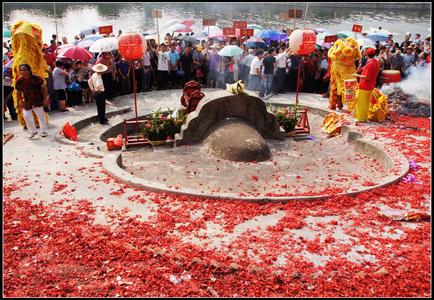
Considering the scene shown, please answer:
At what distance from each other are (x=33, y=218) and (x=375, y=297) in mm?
4582

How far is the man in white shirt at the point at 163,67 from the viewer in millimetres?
15125

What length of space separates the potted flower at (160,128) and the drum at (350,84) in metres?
5.14

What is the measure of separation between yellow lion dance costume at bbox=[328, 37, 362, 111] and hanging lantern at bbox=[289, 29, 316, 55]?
4.71ft

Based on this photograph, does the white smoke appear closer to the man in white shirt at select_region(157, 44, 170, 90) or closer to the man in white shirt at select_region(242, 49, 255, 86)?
the man in white shirt at select_region(242, 49, 255, 86)

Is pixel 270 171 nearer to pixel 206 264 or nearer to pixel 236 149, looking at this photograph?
pixel 236 149

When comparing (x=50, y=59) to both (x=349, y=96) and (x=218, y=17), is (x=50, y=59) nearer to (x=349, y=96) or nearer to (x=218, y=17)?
(x=349, y=96)

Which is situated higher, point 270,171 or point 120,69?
point 120,69

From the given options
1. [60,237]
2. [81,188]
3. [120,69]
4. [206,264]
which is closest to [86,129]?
[120,69]

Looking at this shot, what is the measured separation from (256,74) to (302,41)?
3.12 meters

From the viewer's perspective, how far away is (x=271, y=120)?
1050 cm

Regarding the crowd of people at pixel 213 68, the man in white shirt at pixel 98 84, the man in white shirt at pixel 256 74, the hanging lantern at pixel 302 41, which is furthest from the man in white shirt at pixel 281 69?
the man in white shirt at pixel 98 84

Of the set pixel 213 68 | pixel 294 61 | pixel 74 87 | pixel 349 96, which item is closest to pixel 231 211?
pixel 349 96

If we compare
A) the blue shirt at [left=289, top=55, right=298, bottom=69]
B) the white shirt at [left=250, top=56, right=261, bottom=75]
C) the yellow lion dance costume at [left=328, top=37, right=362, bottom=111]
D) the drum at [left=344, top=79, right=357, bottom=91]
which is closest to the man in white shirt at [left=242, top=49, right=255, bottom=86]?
the white shirt at [left=250, top=56, right=261, bottom=75]

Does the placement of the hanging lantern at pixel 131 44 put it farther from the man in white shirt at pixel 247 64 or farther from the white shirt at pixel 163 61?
the man in white shirt at pixel 247 64
